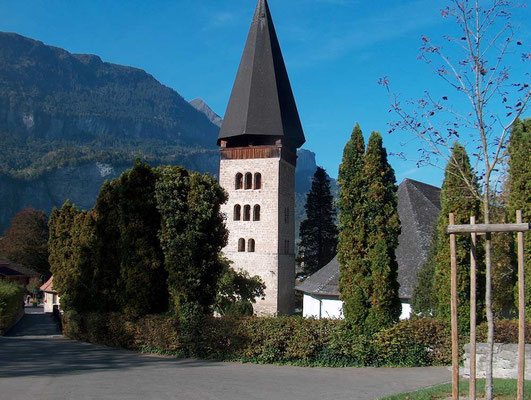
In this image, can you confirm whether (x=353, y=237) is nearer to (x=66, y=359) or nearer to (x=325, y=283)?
(x=66, y=359)

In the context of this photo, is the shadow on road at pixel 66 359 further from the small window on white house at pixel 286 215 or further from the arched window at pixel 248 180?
the small window on white house at pixel 286 215

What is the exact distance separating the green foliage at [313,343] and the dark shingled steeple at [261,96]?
27.8m

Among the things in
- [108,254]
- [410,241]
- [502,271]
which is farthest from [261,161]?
[502,271]

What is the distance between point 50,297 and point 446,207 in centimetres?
4384

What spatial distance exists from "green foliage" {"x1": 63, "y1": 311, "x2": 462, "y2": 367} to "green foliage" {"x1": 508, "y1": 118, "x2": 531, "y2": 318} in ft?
11.3

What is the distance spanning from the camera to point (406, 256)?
29672 mm

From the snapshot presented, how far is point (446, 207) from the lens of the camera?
58.7 ft

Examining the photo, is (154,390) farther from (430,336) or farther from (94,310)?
(94,310)

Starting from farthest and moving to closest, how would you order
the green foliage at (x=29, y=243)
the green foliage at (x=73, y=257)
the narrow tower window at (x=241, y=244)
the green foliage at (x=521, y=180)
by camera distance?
the green foliage at (x=29, y=243)
the narrow tower window at (x=241, y=244)
the green foliage at (x=73, y=257)
the green foliage at (x=521, y=180)

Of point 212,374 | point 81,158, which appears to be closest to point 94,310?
point 212,374

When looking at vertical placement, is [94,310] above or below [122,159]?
below

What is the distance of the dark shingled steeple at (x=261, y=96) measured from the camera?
147 feet

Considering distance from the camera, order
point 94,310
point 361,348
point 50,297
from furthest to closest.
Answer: point 50,297, point 94,310, point 361,348

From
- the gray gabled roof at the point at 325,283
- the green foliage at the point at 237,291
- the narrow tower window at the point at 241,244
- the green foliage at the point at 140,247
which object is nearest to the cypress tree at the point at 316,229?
the narrow tower window at the point at 241,244
